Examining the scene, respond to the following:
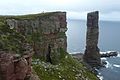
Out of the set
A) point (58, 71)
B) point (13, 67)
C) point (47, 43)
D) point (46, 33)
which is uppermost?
point (13, 67)

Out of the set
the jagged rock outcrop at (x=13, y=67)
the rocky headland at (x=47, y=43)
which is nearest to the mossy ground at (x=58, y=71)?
the rocky headland at (x=47, y=43)

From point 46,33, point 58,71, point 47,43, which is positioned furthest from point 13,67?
point 47,43

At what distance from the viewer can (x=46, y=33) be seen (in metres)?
126

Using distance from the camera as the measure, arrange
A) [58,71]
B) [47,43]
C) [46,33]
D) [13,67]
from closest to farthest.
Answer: [13,67]
[58,71]
[46,33]
[47,43]

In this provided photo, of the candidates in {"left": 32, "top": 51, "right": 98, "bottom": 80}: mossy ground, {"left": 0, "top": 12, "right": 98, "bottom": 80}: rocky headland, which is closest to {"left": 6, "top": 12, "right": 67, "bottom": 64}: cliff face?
{"left": 0, "top": 12, "right": 98, "bottom": 80}: rocky headland

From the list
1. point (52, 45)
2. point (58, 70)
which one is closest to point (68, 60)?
point (52, 45)

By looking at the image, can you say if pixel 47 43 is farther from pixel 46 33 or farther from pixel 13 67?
pixel 13 67

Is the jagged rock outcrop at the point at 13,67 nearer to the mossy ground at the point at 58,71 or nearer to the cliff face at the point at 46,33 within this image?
the mossy ground at the point at 58,71

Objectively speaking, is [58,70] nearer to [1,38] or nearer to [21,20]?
[21,20]

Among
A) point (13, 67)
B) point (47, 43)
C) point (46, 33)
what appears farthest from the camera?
point (47, 43)

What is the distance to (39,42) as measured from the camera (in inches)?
4884

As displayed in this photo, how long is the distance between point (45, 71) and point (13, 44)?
66.3m

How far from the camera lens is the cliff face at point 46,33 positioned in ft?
388

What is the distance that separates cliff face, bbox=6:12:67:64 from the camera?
118206 millimetres
